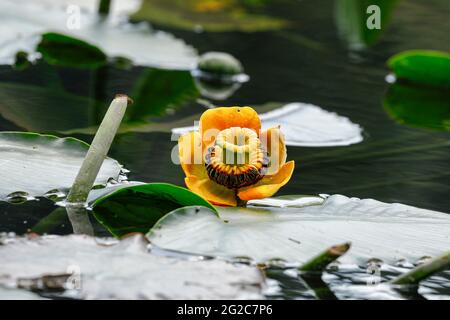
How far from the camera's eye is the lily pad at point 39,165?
1250 millimetres

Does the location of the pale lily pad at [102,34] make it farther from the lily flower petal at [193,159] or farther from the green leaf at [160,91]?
the lily flower petal at [193,159]

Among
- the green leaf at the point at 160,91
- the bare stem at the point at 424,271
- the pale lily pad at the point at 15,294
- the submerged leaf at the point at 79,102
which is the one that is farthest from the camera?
the green leaf at the point at 160,91

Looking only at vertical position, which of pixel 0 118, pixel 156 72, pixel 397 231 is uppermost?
pixel 156 72

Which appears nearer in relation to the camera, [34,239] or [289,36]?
[34,239]

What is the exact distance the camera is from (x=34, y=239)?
1.01 m

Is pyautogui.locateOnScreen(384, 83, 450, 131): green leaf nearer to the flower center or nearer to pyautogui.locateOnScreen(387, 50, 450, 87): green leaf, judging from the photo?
pyautogui.locateOnScreen(387, 50, 450, 87): green leaf

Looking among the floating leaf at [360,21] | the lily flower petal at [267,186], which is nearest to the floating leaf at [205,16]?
the floating leaf at [360,21]

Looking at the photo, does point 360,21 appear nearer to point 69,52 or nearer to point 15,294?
point 69,52

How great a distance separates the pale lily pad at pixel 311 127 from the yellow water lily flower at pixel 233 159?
0.45m

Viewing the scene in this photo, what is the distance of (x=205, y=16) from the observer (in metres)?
3.21

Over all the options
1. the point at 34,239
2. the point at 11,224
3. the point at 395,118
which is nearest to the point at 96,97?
the point at 395,118
